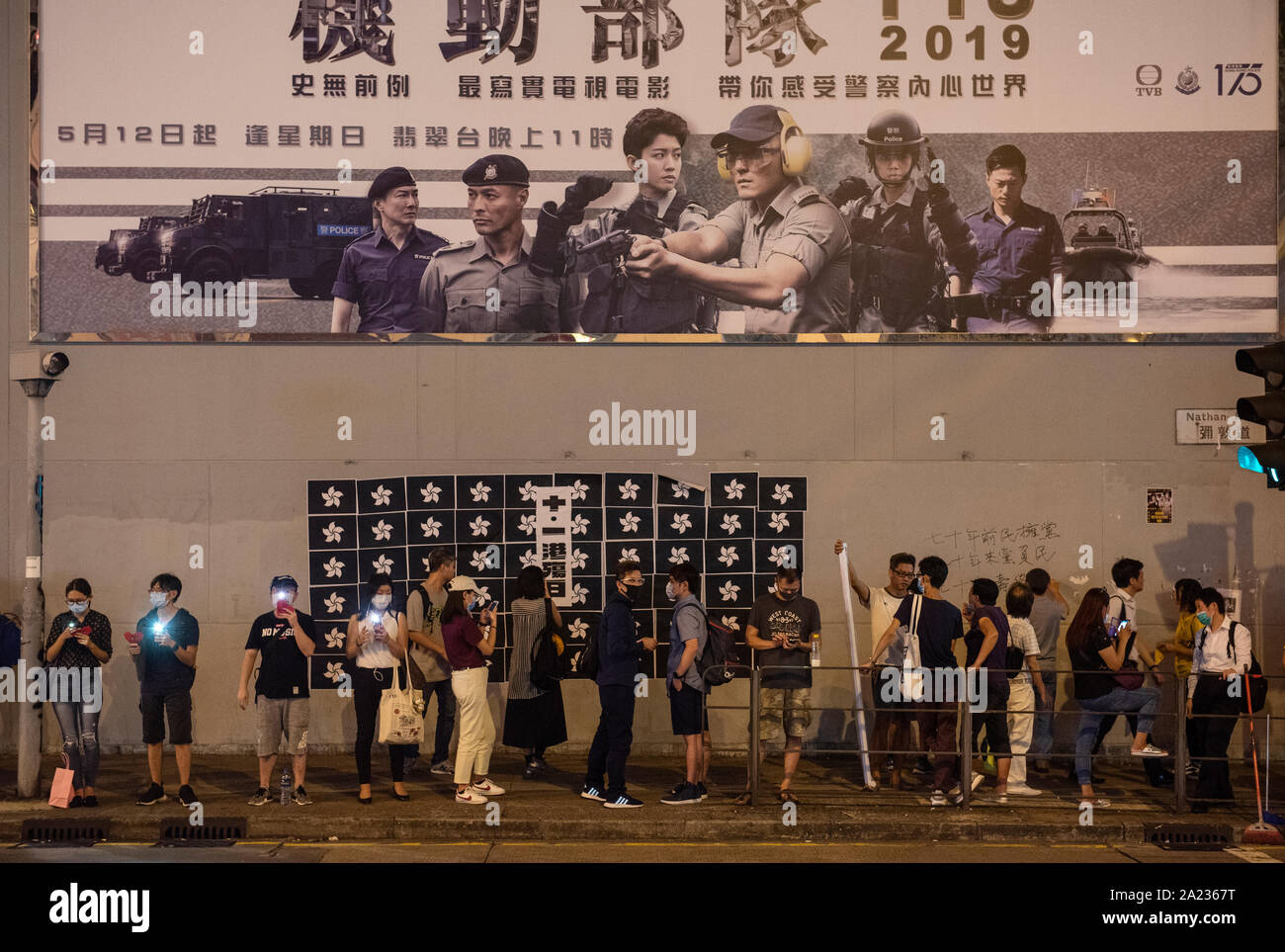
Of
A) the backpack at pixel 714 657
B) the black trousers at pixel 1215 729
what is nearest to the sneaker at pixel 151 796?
the backpack at pixel 714 657

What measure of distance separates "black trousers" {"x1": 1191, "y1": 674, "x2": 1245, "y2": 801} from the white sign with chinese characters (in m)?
3.27

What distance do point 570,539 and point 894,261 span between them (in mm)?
4451

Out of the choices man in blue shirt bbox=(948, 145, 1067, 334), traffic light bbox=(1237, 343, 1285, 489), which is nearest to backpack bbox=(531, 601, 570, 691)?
man in blue shirt bbox=(948, 145, 1067, 334)

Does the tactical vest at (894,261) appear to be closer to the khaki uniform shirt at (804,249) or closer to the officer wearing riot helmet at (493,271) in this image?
the khaki uniform shirt at (804,249)

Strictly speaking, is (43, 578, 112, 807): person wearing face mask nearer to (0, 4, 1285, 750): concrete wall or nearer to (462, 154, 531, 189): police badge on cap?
(0, 4, 1285, 750): concrete wall

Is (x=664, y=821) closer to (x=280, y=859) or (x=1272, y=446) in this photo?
(x=280, y=859)

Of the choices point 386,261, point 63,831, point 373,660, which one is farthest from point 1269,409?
point 63,831

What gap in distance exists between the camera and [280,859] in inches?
391

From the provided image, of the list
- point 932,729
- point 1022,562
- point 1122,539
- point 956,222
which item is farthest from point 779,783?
point 956,222

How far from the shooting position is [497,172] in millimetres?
13766

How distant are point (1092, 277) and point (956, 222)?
1.54 metres

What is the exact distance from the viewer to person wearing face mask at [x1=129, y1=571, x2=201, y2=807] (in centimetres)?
1120

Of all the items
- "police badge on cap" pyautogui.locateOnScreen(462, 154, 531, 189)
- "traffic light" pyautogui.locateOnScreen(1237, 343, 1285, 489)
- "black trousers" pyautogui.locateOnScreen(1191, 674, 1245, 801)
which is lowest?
"black trousers" pyautogui.locateOnScreen(1191, 674, 1245, 801)

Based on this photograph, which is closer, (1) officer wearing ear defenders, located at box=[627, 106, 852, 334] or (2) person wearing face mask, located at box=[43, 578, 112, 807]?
(2) person wearing face mask, located at box=[43, 578, 112, 807]
